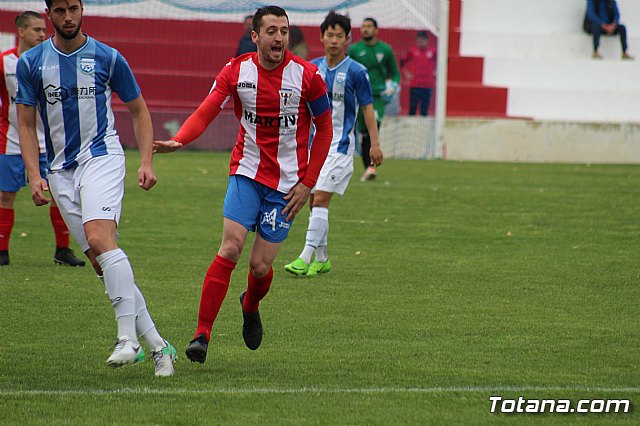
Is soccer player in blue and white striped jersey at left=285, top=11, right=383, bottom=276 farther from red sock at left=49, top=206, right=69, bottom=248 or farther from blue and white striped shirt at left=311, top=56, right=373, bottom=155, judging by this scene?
red sock at left=49, top=206, right=69, bottom=248

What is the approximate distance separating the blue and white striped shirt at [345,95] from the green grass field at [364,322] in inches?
43.5

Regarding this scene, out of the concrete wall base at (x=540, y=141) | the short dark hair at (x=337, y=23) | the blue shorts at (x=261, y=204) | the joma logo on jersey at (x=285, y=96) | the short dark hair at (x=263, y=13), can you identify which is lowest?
the concrete wall base at (x=540, y=141)

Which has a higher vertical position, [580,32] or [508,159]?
[580,32]

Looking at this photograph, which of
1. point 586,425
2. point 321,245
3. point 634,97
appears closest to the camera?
point 586,425

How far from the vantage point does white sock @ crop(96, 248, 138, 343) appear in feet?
18.3

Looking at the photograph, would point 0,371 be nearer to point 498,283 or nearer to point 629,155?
point 498,283

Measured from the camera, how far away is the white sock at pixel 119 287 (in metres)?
5.57

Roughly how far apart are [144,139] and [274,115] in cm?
76

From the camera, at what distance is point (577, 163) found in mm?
21891

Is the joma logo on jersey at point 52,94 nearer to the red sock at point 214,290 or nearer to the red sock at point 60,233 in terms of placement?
the red sock at point 214,290

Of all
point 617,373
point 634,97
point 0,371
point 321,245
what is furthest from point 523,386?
point 634,97

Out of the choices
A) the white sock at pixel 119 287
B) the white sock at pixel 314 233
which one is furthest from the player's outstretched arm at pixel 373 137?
the white sock at pixel 119 287

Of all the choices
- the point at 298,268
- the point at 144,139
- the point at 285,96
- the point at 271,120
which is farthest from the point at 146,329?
the point at 298,268

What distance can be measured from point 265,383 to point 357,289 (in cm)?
310
